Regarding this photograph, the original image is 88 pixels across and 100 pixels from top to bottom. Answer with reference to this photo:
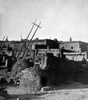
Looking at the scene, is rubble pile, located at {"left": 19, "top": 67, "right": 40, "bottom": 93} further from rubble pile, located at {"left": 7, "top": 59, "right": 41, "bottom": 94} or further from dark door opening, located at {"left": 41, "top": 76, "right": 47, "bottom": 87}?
dark door opening, located at {"left": 41, "top": 76, "right": 47, "bottom": 87}

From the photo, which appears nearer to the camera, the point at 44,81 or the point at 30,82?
the point at 30,82

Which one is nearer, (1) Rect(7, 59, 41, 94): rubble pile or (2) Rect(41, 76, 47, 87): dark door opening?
(1) Rect(7, 59, 41, 94): rubble pile

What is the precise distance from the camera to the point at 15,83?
24.9 m

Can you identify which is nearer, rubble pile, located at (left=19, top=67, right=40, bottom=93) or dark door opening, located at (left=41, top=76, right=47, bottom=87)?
rubble pile, located at (left=19, top=67, right=40, bottom=93)

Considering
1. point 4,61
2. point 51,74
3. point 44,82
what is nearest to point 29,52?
point 4,61

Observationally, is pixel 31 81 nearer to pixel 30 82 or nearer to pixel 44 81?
pixel 30 82

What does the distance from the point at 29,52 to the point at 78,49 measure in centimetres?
1471

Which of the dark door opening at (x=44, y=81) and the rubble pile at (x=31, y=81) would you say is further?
the dark door opening at (x=44, y=81)

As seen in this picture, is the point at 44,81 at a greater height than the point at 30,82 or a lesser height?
lesser

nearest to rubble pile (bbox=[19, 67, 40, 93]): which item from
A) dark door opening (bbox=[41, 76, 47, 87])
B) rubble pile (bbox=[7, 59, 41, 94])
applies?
rubble pile (bbox=[7, 59, 41, 94])

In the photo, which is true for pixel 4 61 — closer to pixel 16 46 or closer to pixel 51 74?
pixel 51 74

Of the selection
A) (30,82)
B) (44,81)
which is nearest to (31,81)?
(30,82)

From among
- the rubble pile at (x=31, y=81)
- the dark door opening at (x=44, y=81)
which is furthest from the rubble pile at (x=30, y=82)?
the dark door opening at (x=44, y=81)

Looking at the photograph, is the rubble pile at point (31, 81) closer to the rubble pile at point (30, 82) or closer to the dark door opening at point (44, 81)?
the rubble pile at point (30, 82)
